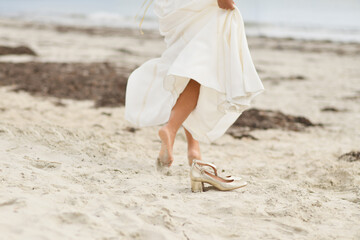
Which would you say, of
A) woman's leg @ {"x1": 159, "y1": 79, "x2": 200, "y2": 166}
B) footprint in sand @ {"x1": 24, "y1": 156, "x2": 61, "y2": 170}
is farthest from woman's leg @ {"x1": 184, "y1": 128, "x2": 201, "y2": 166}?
footprint in sand @ {"x1": 24, "y1": 156, "x2": 61, "y2": 170}

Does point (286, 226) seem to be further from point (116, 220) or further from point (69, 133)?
point (69, 133)

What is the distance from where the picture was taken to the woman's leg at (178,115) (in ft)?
9.60

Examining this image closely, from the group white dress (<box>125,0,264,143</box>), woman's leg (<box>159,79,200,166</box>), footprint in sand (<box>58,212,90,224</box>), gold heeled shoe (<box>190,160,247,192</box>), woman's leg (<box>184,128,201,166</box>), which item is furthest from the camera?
woman's leg (<box>184,128,201,166</box>)

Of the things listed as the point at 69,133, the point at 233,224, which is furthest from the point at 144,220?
the point at 69,133

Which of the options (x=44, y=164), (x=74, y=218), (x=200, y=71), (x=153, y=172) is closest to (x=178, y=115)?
(x=200, y=71)

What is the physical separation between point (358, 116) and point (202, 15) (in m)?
3.85

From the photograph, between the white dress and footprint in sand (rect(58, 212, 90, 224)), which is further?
the white dress

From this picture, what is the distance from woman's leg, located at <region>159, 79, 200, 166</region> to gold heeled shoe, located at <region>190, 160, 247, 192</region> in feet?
1.16

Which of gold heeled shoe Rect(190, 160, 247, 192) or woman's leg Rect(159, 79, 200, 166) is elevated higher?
woman's leg Rect(159, 79, 200, 166)

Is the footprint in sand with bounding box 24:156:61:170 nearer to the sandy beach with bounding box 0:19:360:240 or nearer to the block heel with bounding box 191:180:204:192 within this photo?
the sandy beach with bounding box 0:19:360:240

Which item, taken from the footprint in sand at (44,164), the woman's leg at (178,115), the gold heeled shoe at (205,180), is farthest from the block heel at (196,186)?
the footprint in sand at (44,164)

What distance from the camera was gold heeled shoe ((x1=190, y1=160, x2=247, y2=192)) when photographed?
2.62 m

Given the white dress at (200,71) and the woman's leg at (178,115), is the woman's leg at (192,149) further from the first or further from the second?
the woman's leg at (178,115)

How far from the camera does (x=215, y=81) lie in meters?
2.84
